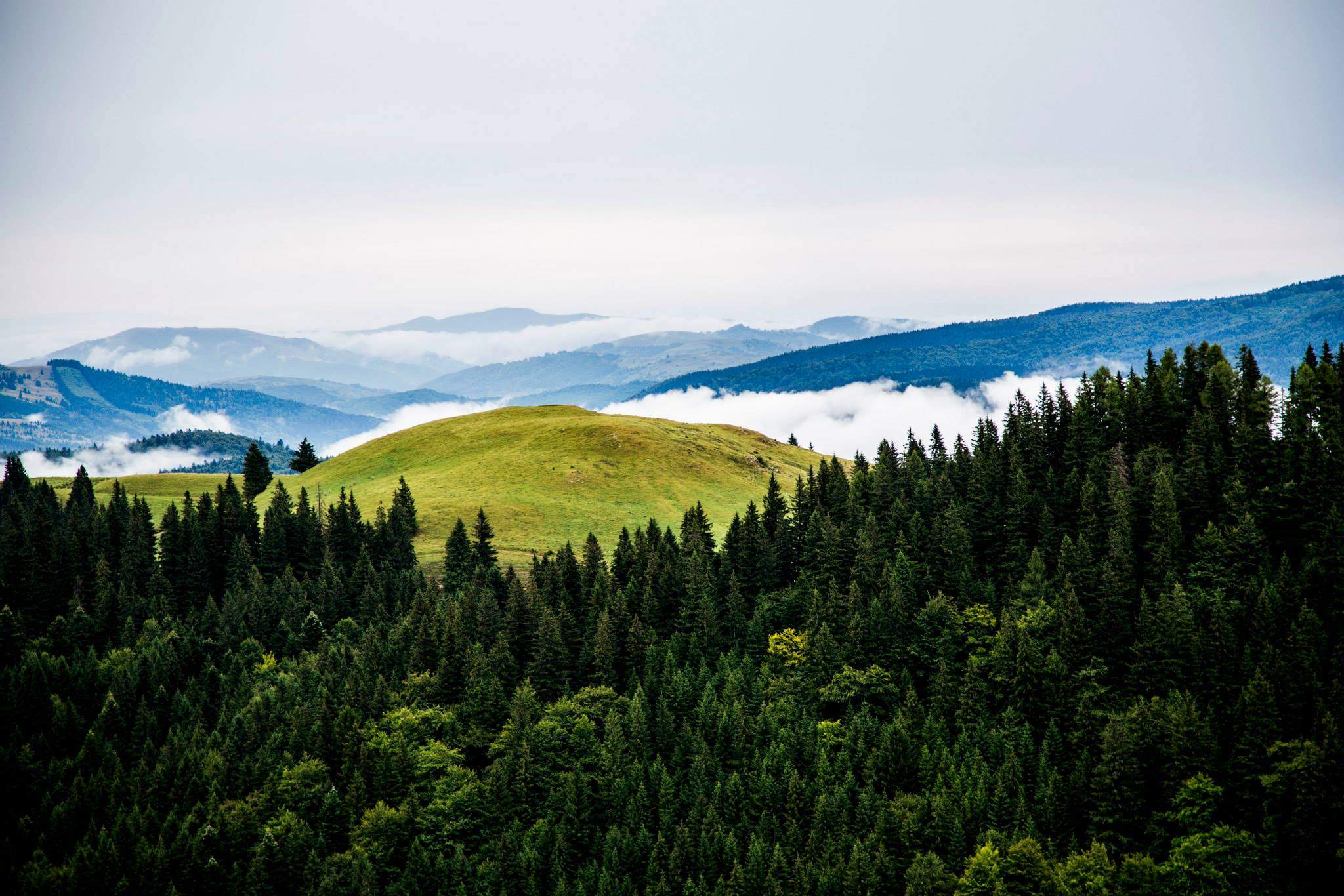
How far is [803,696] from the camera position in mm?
119812

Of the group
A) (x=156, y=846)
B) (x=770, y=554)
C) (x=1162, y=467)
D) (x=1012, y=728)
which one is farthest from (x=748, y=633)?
(x=156, y=846)

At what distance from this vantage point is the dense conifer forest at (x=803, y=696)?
306 feet

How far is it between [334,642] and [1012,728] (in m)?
94.2

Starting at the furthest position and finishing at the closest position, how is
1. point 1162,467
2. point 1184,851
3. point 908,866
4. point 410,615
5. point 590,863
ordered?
point 410,615 < point 1162,467 < point 590,863 < point 908,866 < point 1184,851

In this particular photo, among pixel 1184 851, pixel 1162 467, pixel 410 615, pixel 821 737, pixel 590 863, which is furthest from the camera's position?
pixel 410 615

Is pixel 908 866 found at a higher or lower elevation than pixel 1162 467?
lower

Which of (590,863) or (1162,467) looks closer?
(590,863)

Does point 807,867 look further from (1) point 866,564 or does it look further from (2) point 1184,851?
(1) point 866,564

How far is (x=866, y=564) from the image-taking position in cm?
13538

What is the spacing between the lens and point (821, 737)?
363 feet

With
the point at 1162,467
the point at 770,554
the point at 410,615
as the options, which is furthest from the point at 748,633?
the point at 1162,467

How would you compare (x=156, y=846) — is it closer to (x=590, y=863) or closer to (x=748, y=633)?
(x=590, y=863)

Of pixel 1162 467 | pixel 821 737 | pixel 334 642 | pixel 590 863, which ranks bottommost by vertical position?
pixel 590 863

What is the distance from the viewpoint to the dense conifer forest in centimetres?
9338
